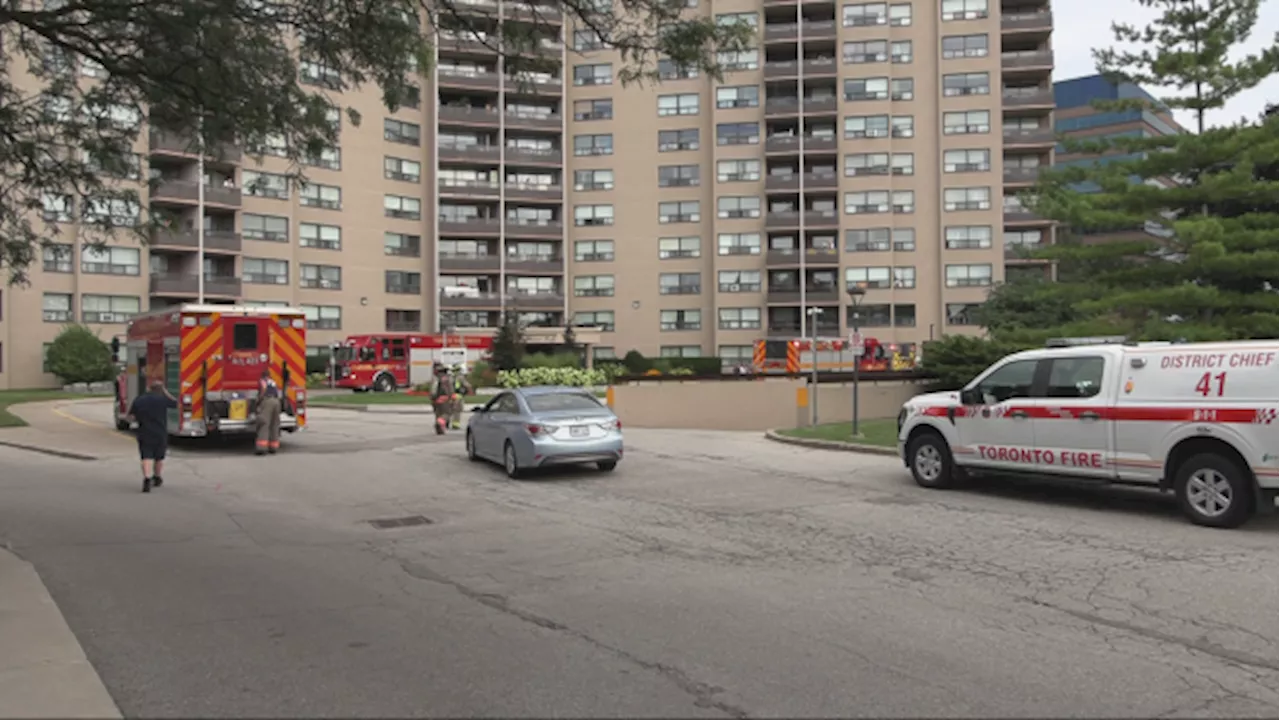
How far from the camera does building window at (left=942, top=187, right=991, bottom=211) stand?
63.8 metres

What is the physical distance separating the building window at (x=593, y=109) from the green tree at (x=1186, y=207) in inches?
1911

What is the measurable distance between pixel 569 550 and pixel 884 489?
5715mm

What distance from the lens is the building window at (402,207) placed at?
65.2 meters

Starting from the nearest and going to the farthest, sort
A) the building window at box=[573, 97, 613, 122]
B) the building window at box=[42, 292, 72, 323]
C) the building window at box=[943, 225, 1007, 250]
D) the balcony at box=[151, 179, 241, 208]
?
1. the building window at box=[42, 292, 72, 323]
2. the balcony at box=[151, 179, 241, 208]
3. the building window at box=[943, 225, 1007, 250]
4. the building window at box=[573, 97, 613, 122]

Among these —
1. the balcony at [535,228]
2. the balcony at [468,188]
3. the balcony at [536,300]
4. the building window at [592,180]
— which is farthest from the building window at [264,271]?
the building window at [592,180]

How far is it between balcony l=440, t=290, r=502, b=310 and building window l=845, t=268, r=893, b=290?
25303 mm

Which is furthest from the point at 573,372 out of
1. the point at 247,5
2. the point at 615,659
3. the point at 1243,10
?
the point at 615,659

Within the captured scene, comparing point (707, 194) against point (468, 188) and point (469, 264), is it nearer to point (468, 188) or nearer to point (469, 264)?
point (468, 188)

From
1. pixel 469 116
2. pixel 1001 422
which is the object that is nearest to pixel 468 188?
pixel 469 116

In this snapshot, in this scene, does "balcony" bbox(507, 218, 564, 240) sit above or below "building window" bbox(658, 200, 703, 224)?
below

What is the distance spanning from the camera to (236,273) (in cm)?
5819

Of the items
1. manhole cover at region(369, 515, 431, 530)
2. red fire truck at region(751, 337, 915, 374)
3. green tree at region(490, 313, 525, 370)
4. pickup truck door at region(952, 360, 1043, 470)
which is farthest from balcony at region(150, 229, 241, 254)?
pickup truck door at region(952, 360, 1043, 470)

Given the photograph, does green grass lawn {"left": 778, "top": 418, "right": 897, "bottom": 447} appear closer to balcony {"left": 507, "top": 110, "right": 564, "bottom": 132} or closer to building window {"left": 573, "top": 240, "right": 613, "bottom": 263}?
building window {"left": 573, "top": 240, "right": 613, "bottom": 263}

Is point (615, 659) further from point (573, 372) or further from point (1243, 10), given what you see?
point (573, 372)
